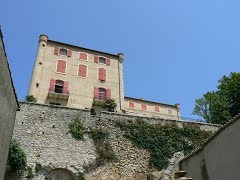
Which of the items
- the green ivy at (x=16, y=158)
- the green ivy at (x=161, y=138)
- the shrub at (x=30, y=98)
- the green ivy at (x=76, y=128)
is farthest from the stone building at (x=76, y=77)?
the green ivy at (x=16, y=158)

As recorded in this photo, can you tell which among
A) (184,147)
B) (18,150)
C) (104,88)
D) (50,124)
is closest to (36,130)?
(50,124)

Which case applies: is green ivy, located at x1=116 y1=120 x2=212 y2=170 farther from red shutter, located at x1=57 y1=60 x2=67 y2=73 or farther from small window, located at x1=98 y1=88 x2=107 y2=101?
red shutter, located at x1=57 y1=60 x2=67 y2=73

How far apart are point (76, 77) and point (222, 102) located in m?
14.5

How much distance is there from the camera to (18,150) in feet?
57.0

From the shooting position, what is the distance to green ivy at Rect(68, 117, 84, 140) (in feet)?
65.0

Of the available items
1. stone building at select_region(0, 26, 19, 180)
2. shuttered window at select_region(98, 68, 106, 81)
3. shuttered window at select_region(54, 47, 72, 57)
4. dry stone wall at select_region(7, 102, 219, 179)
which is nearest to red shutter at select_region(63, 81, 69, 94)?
shuttered window at select_region(54, 47, 72, 57)

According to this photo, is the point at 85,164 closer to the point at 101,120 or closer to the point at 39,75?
the point at 101,120

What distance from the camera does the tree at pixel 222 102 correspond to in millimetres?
29438

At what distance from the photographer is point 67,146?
19.3 metres

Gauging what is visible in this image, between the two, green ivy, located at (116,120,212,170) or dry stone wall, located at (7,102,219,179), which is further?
green ivy, located at (116,120,212,170)

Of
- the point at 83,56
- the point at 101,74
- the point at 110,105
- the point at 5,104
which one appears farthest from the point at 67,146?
the point at 83,56

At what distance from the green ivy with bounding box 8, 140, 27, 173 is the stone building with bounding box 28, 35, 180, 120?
35.1 ft

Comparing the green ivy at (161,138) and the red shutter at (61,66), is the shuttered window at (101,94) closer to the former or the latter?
the red shutter at (61,66)

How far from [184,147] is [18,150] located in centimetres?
1108
